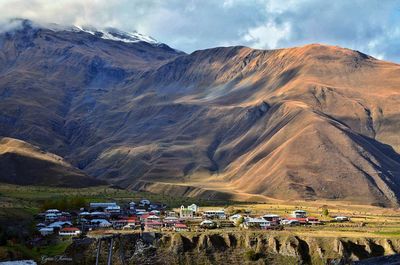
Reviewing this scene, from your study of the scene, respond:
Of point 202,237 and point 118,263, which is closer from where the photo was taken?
point 118,263

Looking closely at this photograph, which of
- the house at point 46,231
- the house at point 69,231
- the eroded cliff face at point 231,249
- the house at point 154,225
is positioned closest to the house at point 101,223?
the house at point 154,225

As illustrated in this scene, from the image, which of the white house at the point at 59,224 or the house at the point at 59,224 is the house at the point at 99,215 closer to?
the house at the point at 59,224

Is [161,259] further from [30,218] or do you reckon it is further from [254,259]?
[30,218]

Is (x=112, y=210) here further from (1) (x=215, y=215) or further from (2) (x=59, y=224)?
(2) (x=59, y=224)

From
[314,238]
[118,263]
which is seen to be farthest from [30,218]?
[314,238]

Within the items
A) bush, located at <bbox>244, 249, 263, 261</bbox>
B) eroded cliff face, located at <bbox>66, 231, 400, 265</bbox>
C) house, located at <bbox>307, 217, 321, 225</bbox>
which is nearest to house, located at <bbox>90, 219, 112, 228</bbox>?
eroded cliff face, located at <bbox>66, 231, 400, 265</bbox>

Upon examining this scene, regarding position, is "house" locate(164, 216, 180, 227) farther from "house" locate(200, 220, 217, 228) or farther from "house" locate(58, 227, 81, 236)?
"house" locate(58, 227, 81, 236)

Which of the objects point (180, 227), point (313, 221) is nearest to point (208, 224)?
point (180, 227)
